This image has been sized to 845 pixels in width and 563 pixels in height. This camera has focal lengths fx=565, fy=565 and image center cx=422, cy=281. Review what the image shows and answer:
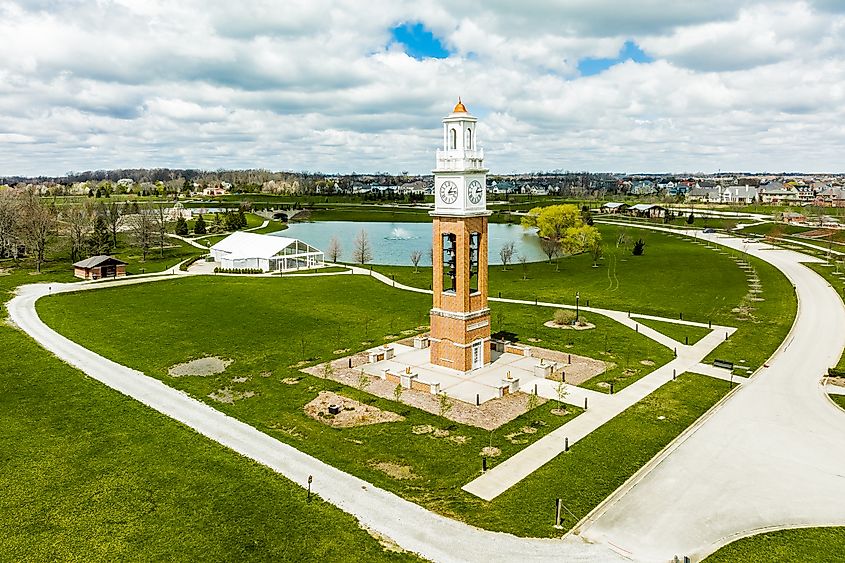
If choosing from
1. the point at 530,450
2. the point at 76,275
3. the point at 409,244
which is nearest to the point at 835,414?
the point at 530,450

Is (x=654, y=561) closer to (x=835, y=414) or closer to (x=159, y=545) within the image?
(x=159, y=545)

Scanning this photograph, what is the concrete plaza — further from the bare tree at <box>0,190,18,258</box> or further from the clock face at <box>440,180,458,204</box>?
the bare tree at <box>0,190,18,258</box>

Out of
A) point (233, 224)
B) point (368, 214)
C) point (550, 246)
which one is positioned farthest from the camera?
point (368, 214)

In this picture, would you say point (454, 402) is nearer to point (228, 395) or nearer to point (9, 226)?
point (228, 395)

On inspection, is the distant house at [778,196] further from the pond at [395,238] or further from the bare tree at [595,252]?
the bare tree at [595,252]

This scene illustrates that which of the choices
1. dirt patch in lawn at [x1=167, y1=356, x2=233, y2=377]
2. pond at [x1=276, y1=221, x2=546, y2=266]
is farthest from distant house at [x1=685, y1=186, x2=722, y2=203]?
dirt patch in lawn at [x1=167, y1=356, x2=233, y2=377]

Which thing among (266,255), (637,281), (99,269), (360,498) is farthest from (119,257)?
(360,498)
